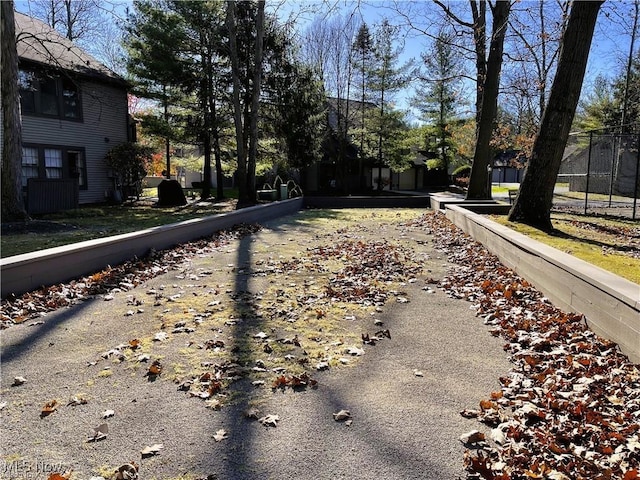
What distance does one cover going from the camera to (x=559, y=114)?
812 cm

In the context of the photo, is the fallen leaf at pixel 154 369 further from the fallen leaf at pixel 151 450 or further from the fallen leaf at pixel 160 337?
the fallen leaf at pixel 151 450

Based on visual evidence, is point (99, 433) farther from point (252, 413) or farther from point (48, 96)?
point (48, 96)

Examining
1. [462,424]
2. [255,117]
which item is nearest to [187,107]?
[255,117]

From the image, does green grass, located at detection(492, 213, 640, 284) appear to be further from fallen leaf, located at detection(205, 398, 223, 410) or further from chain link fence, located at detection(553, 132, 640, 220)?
chain link fence, located at detection(553, 132, 640, 220)

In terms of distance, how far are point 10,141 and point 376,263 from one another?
10.2 meters

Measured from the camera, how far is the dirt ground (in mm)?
2504

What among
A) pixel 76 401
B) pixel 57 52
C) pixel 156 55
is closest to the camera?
pixel 76 401

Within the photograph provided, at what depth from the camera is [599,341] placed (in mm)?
3762

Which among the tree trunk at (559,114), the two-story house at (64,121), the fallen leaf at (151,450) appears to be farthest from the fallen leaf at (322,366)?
the two-story house at (64,121)

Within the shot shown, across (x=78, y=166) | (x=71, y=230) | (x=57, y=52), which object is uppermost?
(x=57, y=52)

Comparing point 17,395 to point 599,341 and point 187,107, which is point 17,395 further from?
point 187,107

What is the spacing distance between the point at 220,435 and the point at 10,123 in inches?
477

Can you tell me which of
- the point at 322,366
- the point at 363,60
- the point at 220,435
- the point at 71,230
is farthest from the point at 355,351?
the point at 363,60

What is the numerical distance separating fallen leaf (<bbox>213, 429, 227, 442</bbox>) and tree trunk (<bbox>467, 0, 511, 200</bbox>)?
12744mm
